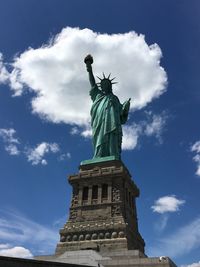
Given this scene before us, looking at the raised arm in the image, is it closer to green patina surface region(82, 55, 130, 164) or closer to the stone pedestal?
green patina surface region(82, 55, 130, 164)

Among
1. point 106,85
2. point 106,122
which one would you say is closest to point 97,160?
point 106,122

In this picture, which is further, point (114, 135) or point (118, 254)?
point (114, 135)

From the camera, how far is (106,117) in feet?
139

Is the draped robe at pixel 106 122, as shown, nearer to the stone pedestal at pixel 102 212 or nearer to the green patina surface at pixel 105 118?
the green patina surface at pixel 105 118

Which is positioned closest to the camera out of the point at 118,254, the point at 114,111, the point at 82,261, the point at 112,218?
the point at 82,261

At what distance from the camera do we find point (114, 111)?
42.6 meters

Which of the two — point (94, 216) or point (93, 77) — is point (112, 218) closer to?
point (94, 216)

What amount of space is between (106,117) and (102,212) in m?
12.4

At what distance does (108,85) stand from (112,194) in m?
15.9

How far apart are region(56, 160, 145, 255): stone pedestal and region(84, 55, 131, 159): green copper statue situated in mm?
2667

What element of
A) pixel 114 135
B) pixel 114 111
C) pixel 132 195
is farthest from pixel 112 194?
pixel 114 111

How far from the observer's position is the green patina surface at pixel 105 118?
4091 cm

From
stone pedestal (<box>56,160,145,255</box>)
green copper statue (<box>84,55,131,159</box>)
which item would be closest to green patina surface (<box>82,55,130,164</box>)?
green copper statue (<box>84,55,131,159</box>)

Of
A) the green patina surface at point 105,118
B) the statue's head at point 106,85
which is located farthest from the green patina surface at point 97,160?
the statue's head at point 106,85
